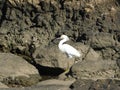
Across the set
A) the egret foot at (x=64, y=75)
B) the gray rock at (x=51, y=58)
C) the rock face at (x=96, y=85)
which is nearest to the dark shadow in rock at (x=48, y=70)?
the gray rock at (x=51, y=58)

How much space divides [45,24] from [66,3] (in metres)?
1.22

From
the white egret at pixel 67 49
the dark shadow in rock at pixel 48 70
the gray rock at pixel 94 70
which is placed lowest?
the dark shadow in rock at pixel 48 70

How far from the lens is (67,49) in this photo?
16969 mm

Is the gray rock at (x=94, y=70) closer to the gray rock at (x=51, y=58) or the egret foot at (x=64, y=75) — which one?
the egret foot at (x=64, y=75)

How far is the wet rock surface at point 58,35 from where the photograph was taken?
14844mm

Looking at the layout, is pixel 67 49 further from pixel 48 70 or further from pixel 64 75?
pixel 64 75

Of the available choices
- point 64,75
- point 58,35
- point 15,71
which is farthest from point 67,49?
point 15,71

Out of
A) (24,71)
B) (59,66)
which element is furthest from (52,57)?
(24,71)

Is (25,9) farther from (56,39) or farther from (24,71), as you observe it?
(24,71)

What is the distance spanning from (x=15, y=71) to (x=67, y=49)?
293 centimetres

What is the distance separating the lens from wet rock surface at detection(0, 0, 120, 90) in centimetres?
1484

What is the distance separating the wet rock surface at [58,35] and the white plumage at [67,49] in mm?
213

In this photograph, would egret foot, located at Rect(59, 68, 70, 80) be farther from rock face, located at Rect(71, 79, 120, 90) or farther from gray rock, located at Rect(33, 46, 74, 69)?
rock face, located at Rect(71, 79, 120, 90)

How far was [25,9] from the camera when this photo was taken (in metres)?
18.6
